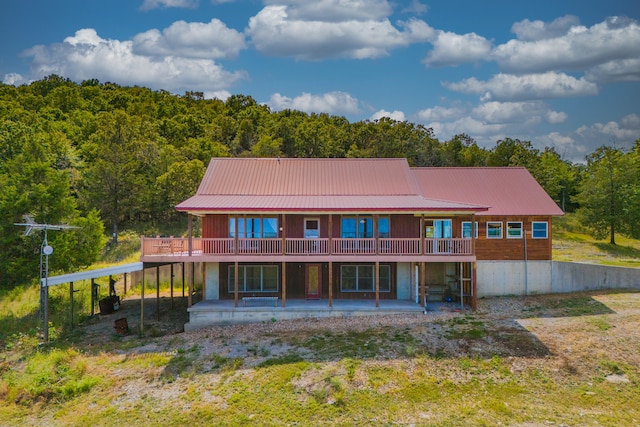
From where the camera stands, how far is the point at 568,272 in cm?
2467

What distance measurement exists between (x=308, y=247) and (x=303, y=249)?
275 millimetres

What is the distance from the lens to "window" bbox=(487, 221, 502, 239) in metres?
25.0


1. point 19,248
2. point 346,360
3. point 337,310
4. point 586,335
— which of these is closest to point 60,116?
point 19,248

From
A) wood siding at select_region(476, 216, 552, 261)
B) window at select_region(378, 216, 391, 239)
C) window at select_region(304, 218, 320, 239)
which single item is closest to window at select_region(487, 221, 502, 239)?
wood siding at select_region(476, 216, 552, 261)

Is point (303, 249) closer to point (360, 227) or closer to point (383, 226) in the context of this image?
point (360, 227)

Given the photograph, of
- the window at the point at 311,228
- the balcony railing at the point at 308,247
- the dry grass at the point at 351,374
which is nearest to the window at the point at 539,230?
the dry grass at the point at 351,374

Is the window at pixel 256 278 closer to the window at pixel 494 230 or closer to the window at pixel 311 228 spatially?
the window at pixel 311 228

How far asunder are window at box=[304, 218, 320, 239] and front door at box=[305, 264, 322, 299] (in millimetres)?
1474

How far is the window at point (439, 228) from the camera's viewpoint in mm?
23922

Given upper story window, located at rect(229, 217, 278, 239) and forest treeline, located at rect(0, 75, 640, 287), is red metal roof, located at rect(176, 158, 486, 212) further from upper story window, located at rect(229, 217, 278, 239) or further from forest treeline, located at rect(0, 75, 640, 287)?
forest treeline, located at rect(0, 75, 640, 287)

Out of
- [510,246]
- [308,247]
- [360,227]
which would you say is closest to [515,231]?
[510,246]

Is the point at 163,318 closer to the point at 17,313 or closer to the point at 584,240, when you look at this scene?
the point at 17,313

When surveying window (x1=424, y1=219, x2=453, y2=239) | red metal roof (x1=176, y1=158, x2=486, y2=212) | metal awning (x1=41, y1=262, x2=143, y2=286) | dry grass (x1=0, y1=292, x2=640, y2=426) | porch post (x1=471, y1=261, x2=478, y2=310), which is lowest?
dry grass (x1=0, y1=292, x2=640, y2=426)

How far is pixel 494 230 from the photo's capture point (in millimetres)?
25016
